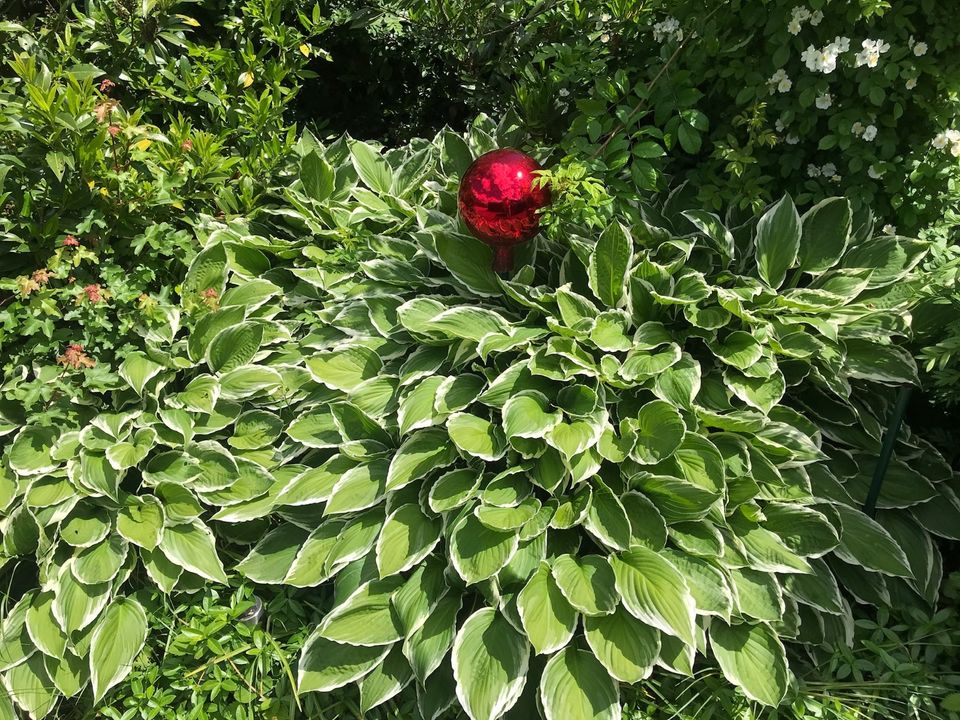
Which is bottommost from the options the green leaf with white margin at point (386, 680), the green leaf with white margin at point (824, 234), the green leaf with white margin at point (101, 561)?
the green leaf with white margin at point (386, 680)

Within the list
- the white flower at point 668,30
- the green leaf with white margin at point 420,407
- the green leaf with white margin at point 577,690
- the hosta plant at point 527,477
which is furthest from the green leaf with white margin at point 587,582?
the white flower at point 668,30

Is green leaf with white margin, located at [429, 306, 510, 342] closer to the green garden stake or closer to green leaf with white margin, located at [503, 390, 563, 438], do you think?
green leaf with white margin, located at [503, 390, 563, 438]

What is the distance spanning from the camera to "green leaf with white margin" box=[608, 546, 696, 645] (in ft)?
5.69

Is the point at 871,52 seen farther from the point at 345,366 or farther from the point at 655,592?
the point at 345,366

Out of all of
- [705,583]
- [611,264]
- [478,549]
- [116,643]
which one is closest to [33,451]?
[116,643]

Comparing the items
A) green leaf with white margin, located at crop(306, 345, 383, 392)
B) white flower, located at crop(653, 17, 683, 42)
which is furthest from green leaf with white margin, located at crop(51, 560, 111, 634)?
white flower, located at crop(653, 17, 683, 42)

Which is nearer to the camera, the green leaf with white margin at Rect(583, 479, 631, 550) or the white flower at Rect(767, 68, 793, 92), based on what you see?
the green leaf with white margin at Rect(583, 479, 631, 550)

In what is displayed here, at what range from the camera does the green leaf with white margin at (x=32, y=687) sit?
1.96 metres

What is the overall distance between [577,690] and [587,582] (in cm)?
25

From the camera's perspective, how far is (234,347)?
2443 mm

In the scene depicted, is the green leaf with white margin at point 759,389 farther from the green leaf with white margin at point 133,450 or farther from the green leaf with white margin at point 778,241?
the green leaf with white margin at point 133,450

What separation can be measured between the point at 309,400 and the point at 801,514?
1525 mm

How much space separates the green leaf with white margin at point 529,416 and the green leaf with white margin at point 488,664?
47 centimetres

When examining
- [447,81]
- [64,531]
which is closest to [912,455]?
[64,531]
